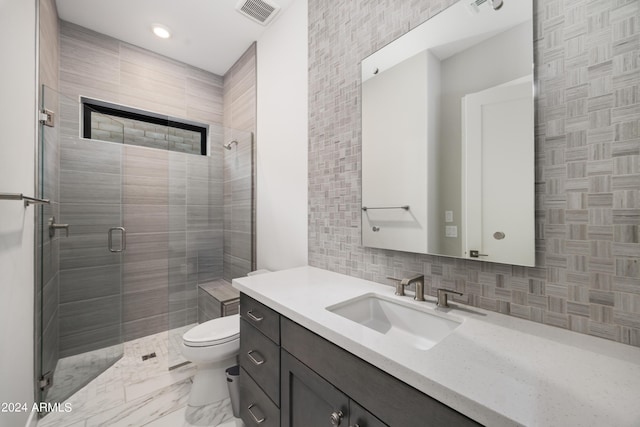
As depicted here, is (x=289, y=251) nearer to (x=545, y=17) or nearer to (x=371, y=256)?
(x=371, y=256)

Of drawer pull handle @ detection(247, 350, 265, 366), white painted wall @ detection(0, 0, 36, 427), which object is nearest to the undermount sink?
drawer pull handle @ detection(247, 350, 265, 366)

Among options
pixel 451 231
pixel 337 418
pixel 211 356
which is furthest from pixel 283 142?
pixel 337 418

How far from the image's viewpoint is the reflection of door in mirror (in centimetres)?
88

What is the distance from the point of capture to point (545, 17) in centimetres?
86

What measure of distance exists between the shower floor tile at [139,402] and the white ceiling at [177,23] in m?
2.66

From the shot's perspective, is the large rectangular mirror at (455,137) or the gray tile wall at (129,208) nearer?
the large rectangular mirror at (455,137)

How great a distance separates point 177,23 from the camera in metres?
2.15

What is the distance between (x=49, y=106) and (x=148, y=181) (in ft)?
2.96

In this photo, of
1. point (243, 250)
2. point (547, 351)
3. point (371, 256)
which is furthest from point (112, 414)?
point (547, 351)

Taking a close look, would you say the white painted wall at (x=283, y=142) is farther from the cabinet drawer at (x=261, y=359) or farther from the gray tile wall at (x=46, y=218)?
the gray tile wall at (x=46, y=218)

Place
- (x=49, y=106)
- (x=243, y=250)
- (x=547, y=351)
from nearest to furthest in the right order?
(x=547, y=351) → (x=49, y=106) → (x=243, y=250)

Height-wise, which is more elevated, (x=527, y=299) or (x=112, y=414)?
(x=527, y=299)

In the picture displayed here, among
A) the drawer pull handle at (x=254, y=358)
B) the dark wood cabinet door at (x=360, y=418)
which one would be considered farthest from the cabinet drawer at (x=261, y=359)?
the dark wood cabinet door at (x=360, y=418)

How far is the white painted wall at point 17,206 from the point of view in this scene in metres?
1.01
